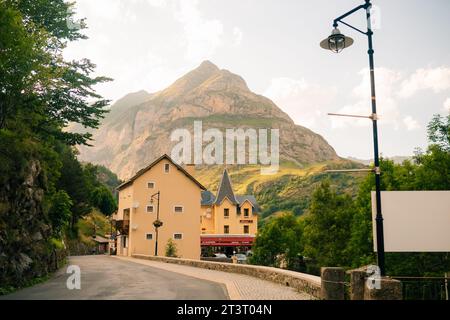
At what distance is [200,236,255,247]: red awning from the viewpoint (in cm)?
6562

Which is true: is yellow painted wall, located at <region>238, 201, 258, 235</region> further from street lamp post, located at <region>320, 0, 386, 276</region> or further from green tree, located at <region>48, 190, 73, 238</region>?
street lamp post, located at <region>320, 0, 386, 276</region>

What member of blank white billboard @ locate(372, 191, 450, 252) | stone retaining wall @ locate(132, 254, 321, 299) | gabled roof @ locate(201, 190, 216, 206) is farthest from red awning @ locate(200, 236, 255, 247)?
blank white billboard @ locate(372, 191, 450, 252)

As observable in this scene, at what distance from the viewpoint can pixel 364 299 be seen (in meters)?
10.2

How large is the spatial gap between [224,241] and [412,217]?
2235 inches

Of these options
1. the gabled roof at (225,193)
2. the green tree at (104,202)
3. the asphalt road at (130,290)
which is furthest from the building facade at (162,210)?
the green tree at (104,202)

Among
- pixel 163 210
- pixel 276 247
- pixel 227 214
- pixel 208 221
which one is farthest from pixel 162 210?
pixel 208 221

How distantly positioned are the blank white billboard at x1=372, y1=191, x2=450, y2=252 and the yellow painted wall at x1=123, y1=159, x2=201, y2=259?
4187 centimetres

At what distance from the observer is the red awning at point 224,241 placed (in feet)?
215

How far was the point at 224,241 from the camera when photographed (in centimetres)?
6619

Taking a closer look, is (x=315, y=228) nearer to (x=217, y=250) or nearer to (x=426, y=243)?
(x=217, y=250)

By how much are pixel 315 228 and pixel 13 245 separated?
33.1 metres

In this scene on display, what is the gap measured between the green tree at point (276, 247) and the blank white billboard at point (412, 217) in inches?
1663

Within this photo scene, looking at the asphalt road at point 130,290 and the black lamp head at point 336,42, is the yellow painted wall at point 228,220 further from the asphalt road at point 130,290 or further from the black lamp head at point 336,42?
the black lamp head at point 336,42

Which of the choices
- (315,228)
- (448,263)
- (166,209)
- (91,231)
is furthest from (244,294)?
(91,231)
